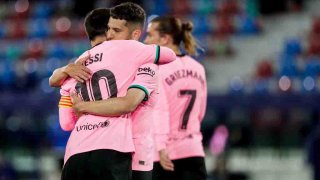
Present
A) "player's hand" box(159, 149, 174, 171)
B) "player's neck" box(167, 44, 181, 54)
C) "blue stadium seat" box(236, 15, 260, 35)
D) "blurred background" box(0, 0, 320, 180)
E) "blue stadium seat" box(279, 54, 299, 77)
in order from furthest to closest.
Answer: "blue stadium seat" box(236, 15, 260, 35)
"blue stadium seat" box(279, 54, 299, 77)
"blurred background" box(0, 0, 320, 180)
"player's neck" box(167, 44, 181, 54)
"player's hand" box(159, 149, 174, 171)

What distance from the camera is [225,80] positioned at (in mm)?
17984

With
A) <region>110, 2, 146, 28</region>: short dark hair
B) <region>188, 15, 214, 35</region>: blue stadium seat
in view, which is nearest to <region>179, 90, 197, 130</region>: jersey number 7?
<region>110, 2, 146, 28</region>: short dark hair

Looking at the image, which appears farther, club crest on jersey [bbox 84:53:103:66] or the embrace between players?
club crest on jersey [bbox 84:53:103:66]

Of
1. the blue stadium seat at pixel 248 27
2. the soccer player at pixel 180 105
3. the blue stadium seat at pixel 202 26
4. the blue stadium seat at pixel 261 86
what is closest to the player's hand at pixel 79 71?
the soccer player at pixel 180 105

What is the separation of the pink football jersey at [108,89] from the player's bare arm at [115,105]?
2.1 inches

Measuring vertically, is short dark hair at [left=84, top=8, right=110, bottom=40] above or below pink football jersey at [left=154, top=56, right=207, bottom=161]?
above

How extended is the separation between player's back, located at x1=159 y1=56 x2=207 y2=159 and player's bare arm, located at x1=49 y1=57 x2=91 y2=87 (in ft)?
5.44

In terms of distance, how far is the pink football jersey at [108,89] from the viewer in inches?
200

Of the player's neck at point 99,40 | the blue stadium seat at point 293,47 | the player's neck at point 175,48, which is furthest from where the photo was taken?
the blue stadium seat at point 293,47

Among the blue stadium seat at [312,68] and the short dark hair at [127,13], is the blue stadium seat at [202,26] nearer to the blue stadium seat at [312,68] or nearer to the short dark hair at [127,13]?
the blue stadium seat at [312,68]

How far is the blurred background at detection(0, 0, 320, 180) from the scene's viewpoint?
15406 mm

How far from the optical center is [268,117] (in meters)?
16.2

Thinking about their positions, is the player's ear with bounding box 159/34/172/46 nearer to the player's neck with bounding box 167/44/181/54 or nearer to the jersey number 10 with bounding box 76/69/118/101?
the player's neck with bounding box 167/44/181/54

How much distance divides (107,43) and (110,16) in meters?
0.19
